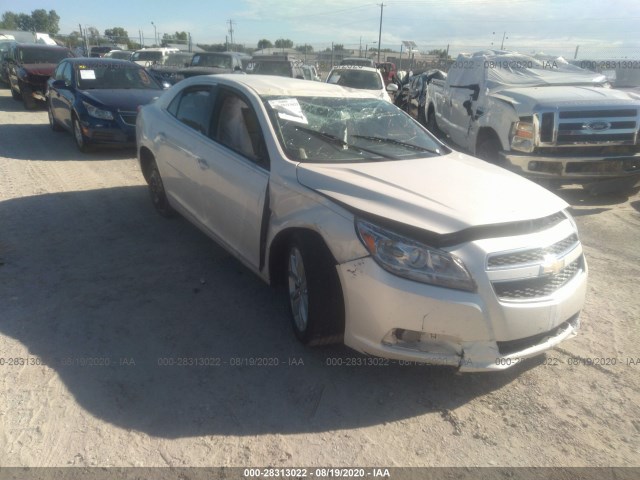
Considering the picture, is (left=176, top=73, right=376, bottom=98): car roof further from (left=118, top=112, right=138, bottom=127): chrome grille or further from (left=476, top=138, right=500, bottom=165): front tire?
(left=118, top=112, right=138, bottom=127): chrome grille

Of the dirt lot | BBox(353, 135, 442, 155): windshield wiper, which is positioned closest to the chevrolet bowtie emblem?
the dirt lot

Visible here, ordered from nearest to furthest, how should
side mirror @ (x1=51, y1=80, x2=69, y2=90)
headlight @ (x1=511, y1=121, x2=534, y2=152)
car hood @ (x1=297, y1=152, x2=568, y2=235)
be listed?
car hood @ (x1=297, y1=152, x2=568, y2=235), headlight @ (x1=511, y1=121, x2=534, y2=152), side mirror @ (x1=51, y1=80, x2=69, y2=90)

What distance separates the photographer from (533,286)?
290 centimetres

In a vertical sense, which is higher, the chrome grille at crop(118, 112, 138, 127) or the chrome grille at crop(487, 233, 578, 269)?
the chrome grille at crop(118, 112, 138, 127)

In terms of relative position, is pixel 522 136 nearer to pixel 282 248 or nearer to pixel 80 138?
pixel 282 248

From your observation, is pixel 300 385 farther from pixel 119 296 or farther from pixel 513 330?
pixel 119 296

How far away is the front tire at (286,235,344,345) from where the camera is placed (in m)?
3.09

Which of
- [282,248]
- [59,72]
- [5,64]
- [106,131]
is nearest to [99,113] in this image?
[106,131]

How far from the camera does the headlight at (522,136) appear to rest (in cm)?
678

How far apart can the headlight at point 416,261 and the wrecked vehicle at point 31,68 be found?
1442cm

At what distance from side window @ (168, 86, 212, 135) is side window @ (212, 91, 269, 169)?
0.19 m

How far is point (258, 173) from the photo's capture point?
3783mm

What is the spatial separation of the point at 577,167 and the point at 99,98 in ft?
25.0

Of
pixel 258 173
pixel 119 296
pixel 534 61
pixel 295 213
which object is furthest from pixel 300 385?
pixel 534 61
